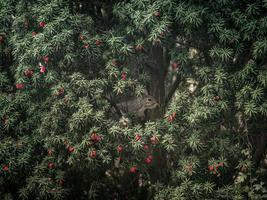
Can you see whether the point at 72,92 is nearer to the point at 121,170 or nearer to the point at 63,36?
the point at 63,36

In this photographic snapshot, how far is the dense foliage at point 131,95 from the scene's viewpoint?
6.53 metres

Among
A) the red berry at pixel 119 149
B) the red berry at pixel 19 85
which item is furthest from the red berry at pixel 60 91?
the red berry at pixel 119 149

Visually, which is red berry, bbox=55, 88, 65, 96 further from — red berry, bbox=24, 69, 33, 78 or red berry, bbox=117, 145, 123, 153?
red berry, bbox=117, 145, 123, 153

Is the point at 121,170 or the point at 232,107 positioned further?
the point at 121,170

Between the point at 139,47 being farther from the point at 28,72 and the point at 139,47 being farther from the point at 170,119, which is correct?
the point at 28,72

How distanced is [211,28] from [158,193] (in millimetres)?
3093

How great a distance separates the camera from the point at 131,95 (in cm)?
732

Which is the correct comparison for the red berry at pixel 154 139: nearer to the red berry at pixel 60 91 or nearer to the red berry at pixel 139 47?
the red berry at pixel 139 47

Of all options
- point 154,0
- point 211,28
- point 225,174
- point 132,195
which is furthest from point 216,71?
point 132,195

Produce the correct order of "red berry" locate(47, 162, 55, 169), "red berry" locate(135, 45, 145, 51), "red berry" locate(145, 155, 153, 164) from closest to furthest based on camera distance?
1. "red berry" locate(135, 45, 145, 51)
2. "red berry" locate(145, 155, 153, 164)
3. "red berry" locate(47, 162, 55, 169)

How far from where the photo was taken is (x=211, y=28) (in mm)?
6500

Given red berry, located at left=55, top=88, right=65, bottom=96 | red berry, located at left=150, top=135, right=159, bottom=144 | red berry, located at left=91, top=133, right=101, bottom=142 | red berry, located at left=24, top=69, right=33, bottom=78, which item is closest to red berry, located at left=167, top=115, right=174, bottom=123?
red berry, located at left=150, top=135, right=159, bottom=144

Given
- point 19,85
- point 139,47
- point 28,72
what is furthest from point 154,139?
point 19,85

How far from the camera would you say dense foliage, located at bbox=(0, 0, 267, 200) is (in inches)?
257
